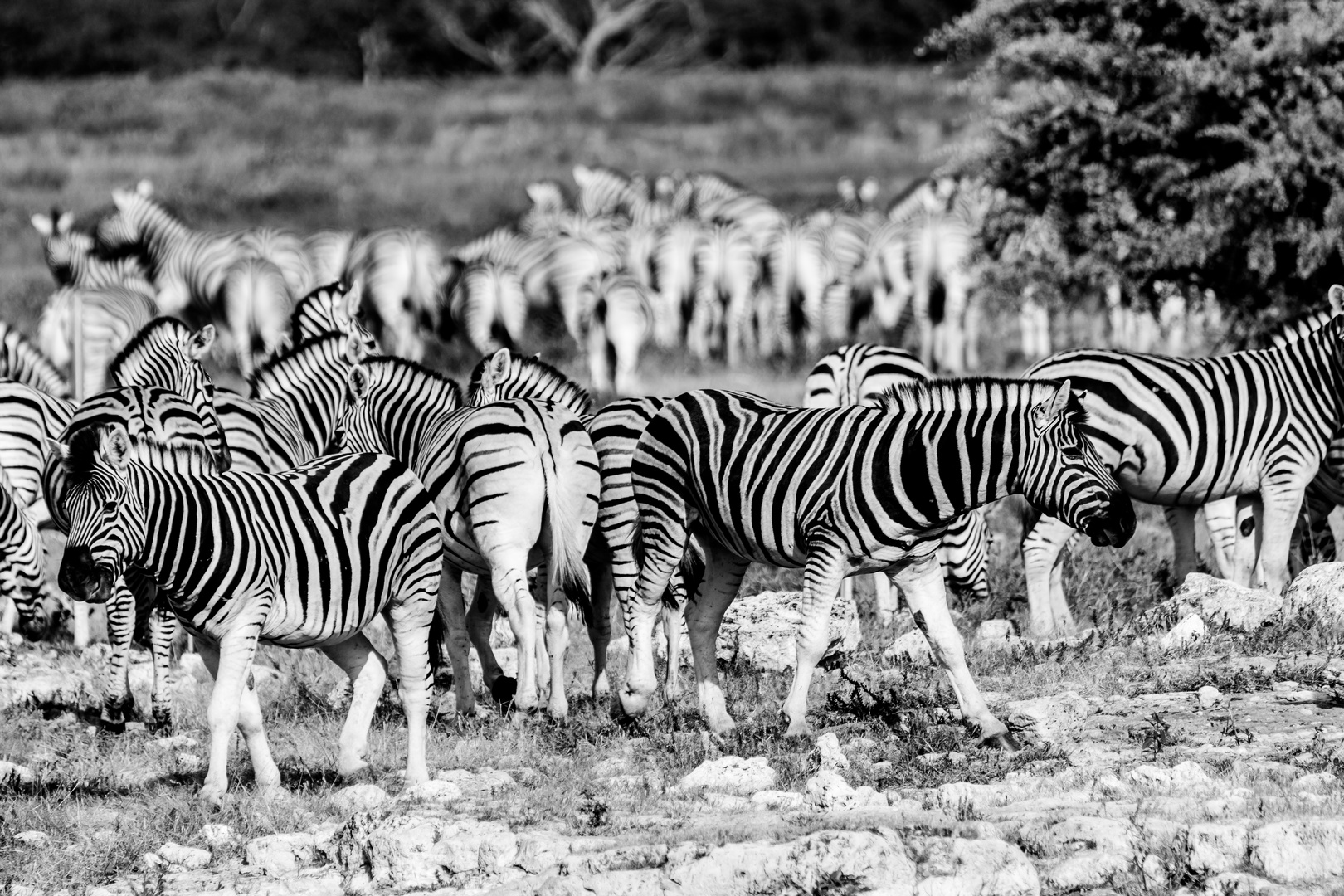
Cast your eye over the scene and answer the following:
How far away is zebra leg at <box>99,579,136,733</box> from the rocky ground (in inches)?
6.7

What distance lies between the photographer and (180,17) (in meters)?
59.3

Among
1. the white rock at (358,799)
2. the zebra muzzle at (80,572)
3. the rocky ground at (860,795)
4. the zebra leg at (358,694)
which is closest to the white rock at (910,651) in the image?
the rocky ground at (860,795)

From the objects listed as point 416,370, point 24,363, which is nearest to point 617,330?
point 24,363

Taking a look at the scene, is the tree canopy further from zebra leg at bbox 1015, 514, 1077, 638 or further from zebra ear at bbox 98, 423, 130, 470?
zebra ear at bbox 98, 423, 130, 470

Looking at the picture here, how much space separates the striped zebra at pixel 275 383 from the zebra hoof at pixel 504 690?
2158mm

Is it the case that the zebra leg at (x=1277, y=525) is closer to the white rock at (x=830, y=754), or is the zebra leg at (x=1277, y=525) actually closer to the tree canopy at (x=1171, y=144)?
the tree canopy at (x=1171, y=144)

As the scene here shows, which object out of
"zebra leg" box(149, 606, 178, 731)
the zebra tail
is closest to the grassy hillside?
"zebra leg" box(149, 606, 178, 731)

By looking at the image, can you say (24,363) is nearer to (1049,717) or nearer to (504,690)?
(504,690)

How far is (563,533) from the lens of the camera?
29.5 feet

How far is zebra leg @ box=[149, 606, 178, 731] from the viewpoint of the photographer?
31.1 feet

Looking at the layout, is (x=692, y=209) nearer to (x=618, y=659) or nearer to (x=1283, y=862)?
(x=618, y=659)

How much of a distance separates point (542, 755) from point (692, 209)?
19249 mm

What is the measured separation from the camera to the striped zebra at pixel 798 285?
22.0m

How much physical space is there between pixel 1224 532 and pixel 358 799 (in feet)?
19.0
